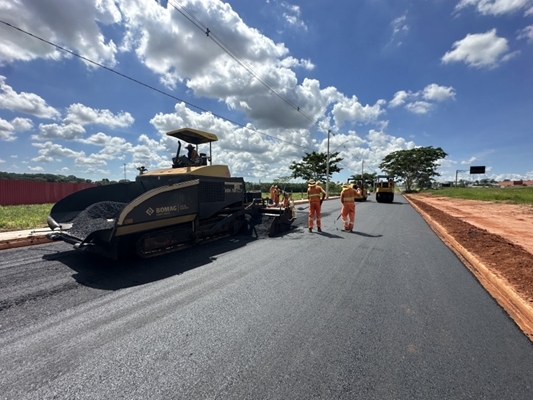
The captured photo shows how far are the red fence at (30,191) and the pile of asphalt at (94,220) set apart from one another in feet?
61.5

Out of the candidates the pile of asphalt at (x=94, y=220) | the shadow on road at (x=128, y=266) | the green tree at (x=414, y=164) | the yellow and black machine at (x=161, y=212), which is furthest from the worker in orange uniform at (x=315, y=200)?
the green tree at (x=414, y=164)

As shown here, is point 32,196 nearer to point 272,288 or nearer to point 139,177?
point 139,177

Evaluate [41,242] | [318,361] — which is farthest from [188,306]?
[41,242]

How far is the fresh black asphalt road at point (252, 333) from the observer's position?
1.95m

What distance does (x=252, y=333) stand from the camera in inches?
103

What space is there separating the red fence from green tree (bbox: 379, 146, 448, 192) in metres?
56.1

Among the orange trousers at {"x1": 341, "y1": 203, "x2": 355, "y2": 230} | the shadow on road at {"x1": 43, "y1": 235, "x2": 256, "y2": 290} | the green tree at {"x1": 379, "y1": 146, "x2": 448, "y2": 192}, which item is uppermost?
the green tree at {"x1": 379, "y1": 146, "x2": 448, "y2": 192}

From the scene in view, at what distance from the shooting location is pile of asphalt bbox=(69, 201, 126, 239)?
14.8 ft

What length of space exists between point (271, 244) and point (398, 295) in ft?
11.2

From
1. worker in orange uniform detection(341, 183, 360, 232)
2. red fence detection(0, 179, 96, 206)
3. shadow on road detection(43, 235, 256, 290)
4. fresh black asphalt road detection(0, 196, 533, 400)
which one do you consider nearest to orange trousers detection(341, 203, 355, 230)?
worker in orange uniform detection(341, 183, 360, 232)

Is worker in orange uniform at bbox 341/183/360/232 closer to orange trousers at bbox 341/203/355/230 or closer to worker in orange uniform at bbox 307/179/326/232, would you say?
orange trousers at bbox 341/203/355/230

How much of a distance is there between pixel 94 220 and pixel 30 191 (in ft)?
65.5

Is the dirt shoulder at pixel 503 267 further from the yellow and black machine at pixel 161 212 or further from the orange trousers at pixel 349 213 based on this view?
the yellow and black machine at pixel 161 212

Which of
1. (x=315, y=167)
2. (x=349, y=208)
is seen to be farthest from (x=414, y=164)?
(x=349, y=208)
